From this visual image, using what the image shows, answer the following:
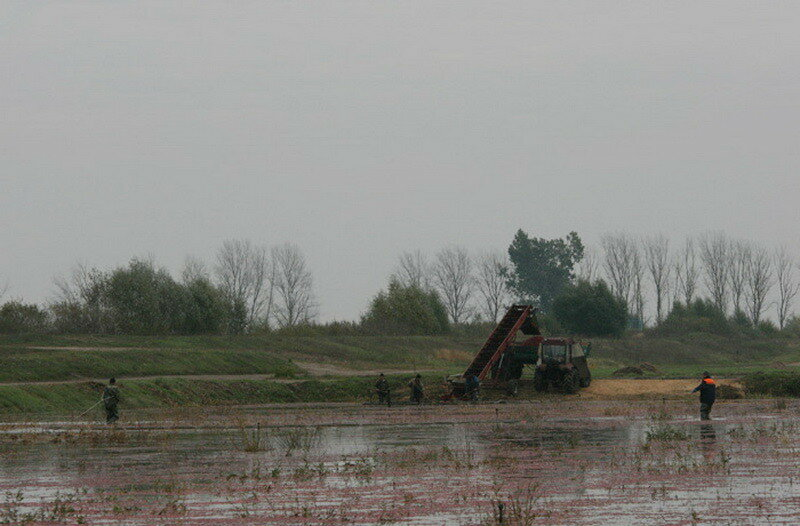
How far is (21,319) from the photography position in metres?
77.4

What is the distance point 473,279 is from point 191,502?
5250 inches

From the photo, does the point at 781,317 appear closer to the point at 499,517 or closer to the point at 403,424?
the point at 403,424

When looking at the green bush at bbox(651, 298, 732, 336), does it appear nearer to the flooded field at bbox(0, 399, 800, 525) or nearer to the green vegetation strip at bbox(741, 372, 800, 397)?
the green vegetation strip at bbox(741, 372, 800, 397)

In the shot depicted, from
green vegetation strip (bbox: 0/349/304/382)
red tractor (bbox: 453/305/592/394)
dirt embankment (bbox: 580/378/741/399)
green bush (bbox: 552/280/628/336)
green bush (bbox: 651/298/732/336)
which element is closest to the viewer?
green vegetation strip (bbox: 0/349/304/382)

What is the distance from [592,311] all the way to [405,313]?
58.8ft

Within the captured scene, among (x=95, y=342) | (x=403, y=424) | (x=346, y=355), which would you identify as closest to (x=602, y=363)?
(x=346, y=355)

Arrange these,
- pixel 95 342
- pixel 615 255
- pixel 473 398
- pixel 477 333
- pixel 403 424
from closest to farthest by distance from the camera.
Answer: pixel 403 424
pixel 473 398
pixel 95 342
pixel 477 333
pixel 615 255

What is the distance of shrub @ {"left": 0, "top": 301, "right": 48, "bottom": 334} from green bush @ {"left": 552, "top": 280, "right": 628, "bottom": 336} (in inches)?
1960

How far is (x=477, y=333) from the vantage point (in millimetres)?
107938

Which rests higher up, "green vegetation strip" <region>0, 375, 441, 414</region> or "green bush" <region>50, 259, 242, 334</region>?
"green bush" <region>50, 259, 242, 334</region>

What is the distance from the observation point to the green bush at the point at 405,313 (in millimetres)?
101312

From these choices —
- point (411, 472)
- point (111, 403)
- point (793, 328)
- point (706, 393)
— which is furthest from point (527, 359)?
point (793, 328)

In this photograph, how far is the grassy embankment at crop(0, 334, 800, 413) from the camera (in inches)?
1837

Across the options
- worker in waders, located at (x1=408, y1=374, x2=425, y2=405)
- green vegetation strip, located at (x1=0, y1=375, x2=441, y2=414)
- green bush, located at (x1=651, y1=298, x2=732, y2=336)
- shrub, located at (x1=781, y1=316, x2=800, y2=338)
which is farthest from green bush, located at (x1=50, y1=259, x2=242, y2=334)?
shrub, located at (x1=781, y1=316, x2=800, y2=338)
